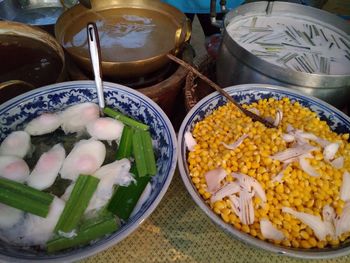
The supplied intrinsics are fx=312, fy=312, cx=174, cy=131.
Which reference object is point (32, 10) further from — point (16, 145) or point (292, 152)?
point (292, 152)

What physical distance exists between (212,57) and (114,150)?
104cm

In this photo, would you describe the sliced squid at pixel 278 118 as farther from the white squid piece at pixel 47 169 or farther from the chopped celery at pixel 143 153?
the white squid piece at pixel 47 169

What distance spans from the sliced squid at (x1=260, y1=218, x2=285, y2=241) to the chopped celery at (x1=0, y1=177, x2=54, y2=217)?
0.72m

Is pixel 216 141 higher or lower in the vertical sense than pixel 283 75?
lower

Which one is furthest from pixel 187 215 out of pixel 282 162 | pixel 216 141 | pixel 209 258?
pixel 282 162

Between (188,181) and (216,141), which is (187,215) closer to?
(188,181)

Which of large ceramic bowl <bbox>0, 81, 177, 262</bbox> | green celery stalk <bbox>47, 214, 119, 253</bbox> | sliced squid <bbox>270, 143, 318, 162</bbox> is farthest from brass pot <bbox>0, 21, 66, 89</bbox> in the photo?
sliced squid <bbox>270, 143, 318, 162</bbox>

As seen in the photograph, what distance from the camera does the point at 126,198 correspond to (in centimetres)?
108

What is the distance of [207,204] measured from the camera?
111 cm

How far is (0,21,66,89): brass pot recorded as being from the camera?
1.57 metres

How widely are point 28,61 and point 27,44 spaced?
13 centimetres

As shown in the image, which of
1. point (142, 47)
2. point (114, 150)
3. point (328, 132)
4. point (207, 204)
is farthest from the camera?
point (142, 47)

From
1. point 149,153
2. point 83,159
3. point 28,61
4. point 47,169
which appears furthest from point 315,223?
point 28,61

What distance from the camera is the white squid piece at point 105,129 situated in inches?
49.8
